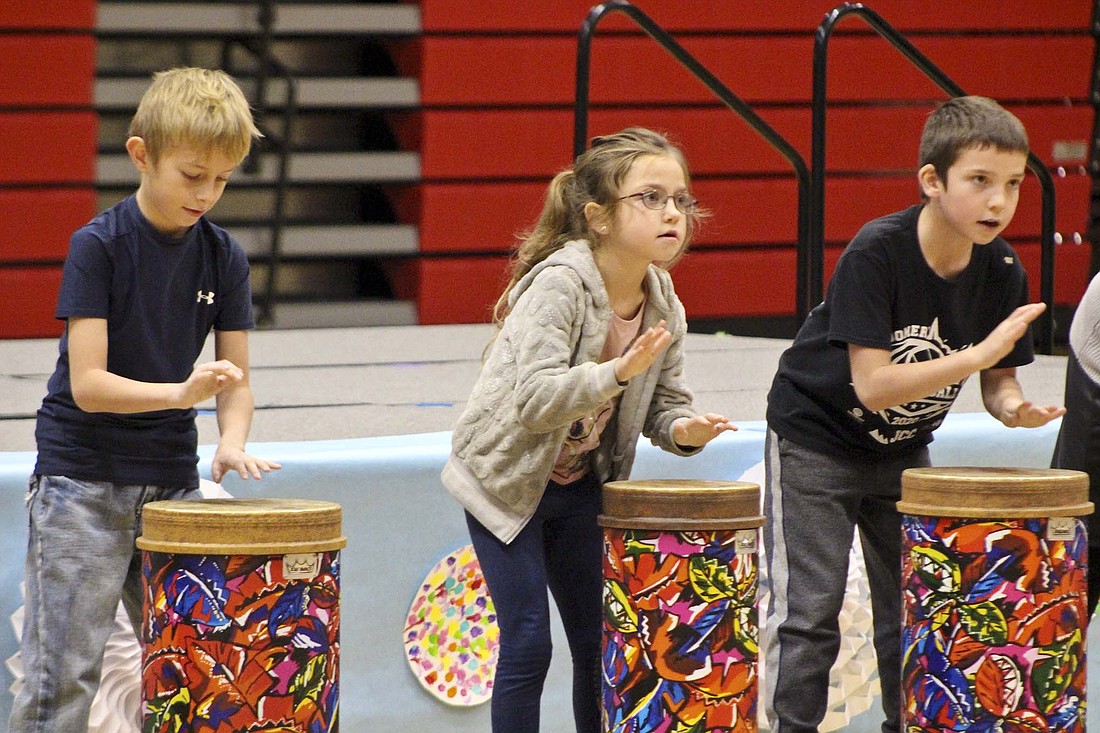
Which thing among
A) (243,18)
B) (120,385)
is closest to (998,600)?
(120,385)

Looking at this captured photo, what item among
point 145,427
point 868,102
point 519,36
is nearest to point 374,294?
point 519,36

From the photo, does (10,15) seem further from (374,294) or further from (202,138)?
(202,138)

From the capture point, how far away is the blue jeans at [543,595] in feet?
6.50

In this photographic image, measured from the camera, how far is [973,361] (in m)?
1.88

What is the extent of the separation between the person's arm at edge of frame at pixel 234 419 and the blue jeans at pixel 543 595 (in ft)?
1.07

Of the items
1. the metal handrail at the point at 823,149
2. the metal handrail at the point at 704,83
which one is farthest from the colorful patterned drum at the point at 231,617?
the metal handrail at the point at 823,149

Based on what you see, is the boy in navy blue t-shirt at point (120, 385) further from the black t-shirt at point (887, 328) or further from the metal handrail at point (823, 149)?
the metal handrail at point (823, 149)

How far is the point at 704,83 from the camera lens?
407 centimetres

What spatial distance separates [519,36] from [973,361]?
4130 mm

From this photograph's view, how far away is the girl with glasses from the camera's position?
197cm

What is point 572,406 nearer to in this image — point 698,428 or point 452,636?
point 698,428

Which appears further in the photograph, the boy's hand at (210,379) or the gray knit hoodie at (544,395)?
the gray knit hoodie at (544,395)

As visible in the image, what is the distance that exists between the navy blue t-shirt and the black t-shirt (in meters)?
0.83

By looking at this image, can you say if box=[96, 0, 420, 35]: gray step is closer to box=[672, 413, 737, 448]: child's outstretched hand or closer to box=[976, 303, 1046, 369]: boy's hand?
box=[672, 413, 737, 448]: child's outstretched hand
